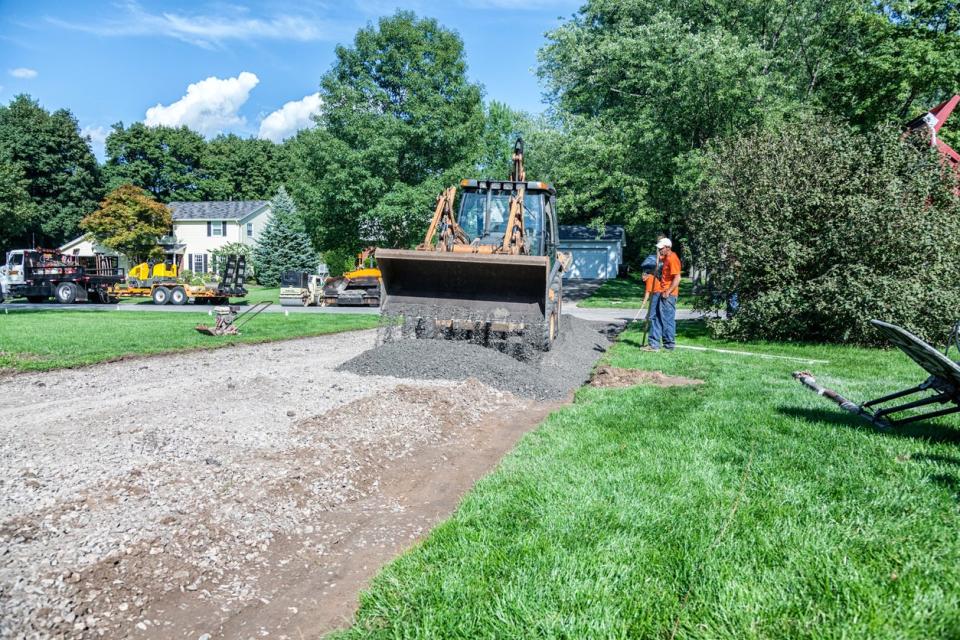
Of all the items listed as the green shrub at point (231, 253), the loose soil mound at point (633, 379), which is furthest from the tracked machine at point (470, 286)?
the green shrub at point (231, 253)

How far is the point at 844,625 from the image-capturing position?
2.40 meters

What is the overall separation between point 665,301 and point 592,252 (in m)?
33.3

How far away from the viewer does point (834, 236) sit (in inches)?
447

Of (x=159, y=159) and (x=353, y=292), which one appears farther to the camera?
(x=159, y=159)

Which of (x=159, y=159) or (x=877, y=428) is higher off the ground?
(x=159, y=159)

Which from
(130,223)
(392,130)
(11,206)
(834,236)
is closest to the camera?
(834,236)

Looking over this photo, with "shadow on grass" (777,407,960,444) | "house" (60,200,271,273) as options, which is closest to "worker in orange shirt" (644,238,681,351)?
"shadow on grass" (777,407,960,444)

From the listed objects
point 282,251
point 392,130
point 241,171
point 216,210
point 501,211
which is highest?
point 241,171

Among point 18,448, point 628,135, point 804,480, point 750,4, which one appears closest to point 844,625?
point 804,480

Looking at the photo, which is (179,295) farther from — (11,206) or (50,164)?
(50,164)

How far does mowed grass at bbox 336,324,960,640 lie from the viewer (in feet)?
8.37

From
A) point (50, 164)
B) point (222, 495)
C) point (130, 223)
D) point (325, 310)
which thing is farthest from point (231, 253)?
point (222, 495)

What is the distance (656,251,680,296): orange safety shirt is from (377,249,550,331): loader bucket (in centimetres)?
255

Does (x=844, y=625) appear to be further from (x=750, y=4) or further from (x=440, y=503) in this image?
(x=750, y=4)
